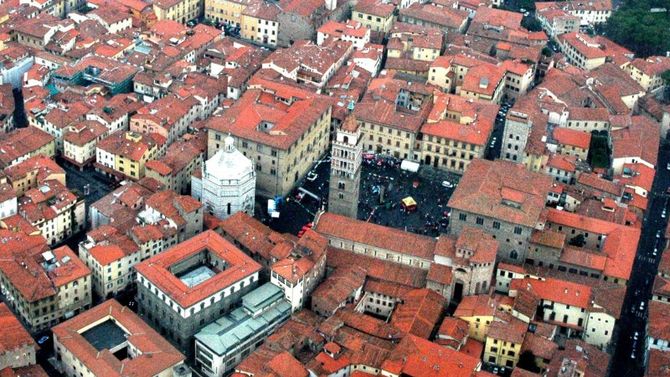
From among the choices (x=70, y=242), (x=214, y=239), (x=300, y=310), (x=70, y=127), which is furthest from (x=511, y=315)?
(x=70, y=127)

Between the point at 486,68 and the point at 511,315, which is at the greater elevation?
the point at 486,68

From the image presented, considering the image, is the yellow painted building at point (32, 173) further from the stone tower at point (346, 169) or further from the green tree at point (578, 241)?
the green tree at point (578, 241)

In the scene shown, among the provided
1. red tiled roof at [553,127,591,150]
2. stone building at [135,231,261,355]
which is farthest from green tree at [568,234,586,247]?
stone building at [135,231,261,355]

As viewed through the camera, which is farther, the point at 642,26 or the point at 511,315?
the point at 642,26

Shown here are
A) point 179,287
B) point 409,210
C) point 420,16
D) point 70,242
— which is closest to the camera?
point 179,287

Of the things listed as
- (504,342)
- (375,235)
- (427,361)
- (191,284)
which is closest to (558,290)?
(504,342)

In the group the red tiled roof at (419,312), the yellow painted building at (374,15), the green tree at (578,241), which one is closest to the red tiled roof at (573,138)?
the green tree at (578,241)

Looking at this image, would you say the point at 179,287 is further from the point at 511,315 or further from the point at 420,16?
the point at 420,16
